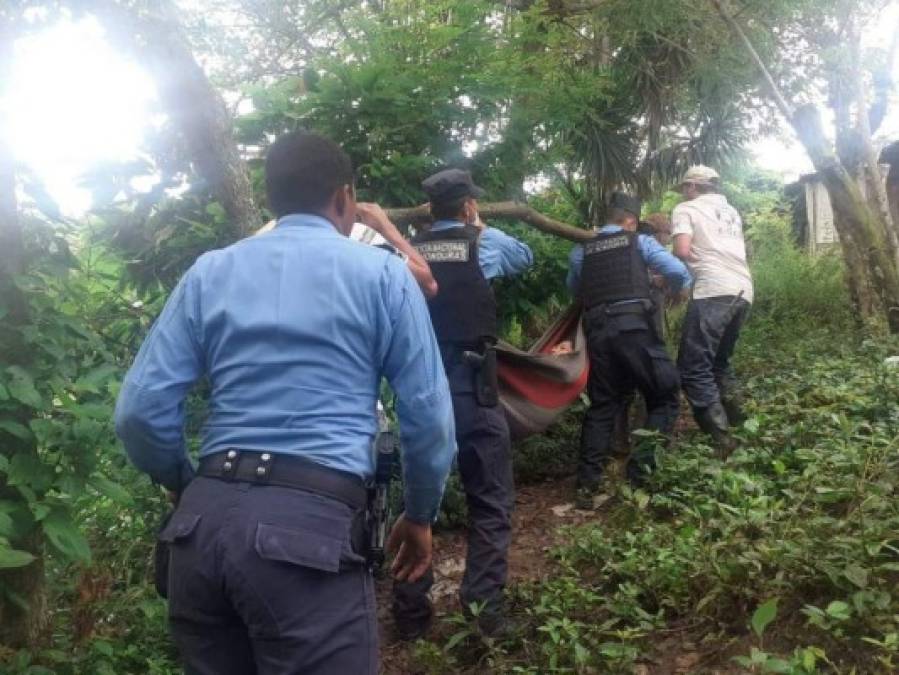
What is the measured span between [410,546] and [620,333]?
3.20m

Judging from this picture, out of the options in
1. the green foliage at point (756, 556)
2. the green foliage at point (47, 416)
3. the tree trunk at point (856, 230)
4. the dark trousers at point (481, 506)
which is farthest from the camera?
the tree trunk at point (856, 230)

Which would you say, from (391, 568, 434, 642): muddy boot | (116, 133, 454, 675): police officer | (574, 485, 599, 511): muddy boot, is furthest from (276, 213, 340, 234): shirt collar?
(574, 485, 599, 511): muddy boot

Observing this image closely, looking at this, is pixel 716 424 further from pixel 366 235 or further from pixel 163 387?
pixel 163 387

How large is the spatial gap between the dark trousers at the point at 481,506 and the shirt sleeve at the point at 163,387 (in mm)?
1778

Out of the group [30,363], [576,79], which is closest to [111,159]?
[30,363]

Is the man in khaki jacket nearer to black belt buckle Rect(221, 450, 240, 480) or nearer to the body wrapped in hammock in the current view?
the body wrapped in hammock

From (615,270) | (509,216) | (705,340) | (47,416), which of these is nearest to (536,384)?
(615,270)

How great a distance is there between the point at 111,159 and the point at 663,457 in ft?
11.1

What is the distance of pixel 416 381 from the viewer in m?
2.26

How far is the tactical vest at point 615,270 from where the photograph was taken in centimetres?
546

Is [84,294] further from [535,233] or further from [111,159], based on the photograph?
[535,233]

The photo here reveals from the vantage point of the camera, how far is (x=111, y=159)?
4434 millimetres

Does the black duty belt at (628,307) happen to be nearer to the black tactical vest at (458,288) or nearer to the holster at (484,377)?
the black tactical vest at (458,288)

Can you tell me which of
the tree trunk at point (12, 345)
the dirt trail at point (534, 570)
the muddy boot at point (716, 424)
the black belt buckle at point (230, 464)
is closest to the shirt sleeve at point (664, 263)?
the muddy boot at point (716, 424)
